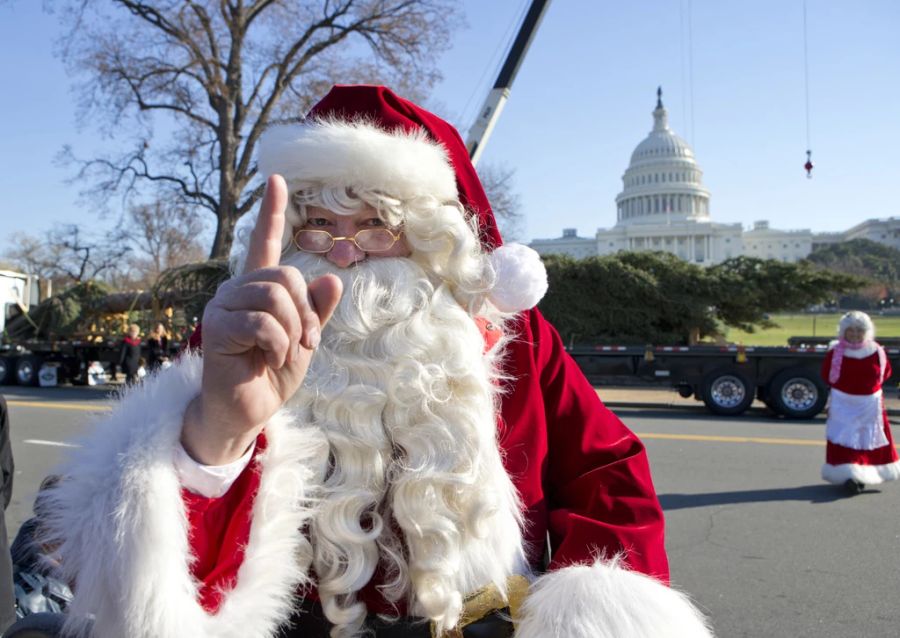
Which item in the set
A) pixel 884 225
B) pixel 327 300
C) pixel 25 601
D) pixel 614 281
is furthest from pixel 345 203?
pixel 884 225

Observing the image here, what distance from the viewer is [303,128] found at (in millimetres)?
1746

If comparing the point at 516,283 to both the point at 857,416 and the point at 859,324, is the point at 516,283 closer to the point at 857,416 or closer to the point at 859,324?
the point at 857,416

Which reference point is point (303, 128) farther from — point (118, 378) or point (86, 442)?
point (118, 378)

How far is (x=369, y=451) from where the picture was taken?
1434 mm

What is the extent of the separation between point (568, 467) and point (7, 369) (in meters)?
19.4

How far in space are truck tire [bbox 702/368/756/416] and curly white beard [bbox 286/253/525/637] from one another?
37.5ft

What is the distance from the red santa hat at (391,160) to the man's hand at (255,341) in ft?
1.27

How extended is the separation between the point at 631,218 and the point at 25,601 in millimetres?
84282

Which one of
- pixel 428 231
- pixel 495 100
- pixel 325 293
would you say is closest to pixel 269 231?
pixel 325 293

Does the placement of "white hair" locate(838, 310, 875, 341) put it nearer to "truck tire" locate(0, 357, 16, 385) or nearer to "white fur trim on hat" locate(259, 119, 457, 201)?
"white fur trim on hat" locate(259, 119, 457, 201)

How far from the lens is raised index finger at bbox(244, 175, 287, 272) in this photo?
1239 mm

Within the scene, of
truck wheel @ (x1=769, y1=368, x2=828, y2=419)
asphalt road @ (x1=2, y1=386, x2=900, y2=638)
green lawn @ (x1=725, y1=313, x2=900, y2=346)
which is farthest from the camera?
green lawn @ (x1=725, y1=313, x2=900, y2=346)

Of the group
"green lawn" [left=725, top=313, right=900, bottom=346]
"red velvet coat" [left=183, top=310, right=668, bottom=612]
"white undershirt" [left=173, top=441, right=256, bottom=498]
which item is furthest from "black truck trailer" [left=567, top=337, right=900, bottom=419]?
"green lawn" [left=725, top=313, right=900, bottom=346]

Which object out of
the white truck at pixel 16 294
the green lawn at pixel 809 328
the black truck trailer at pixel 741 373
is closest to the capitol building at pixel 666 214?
the green lawn at pixel 809 328
